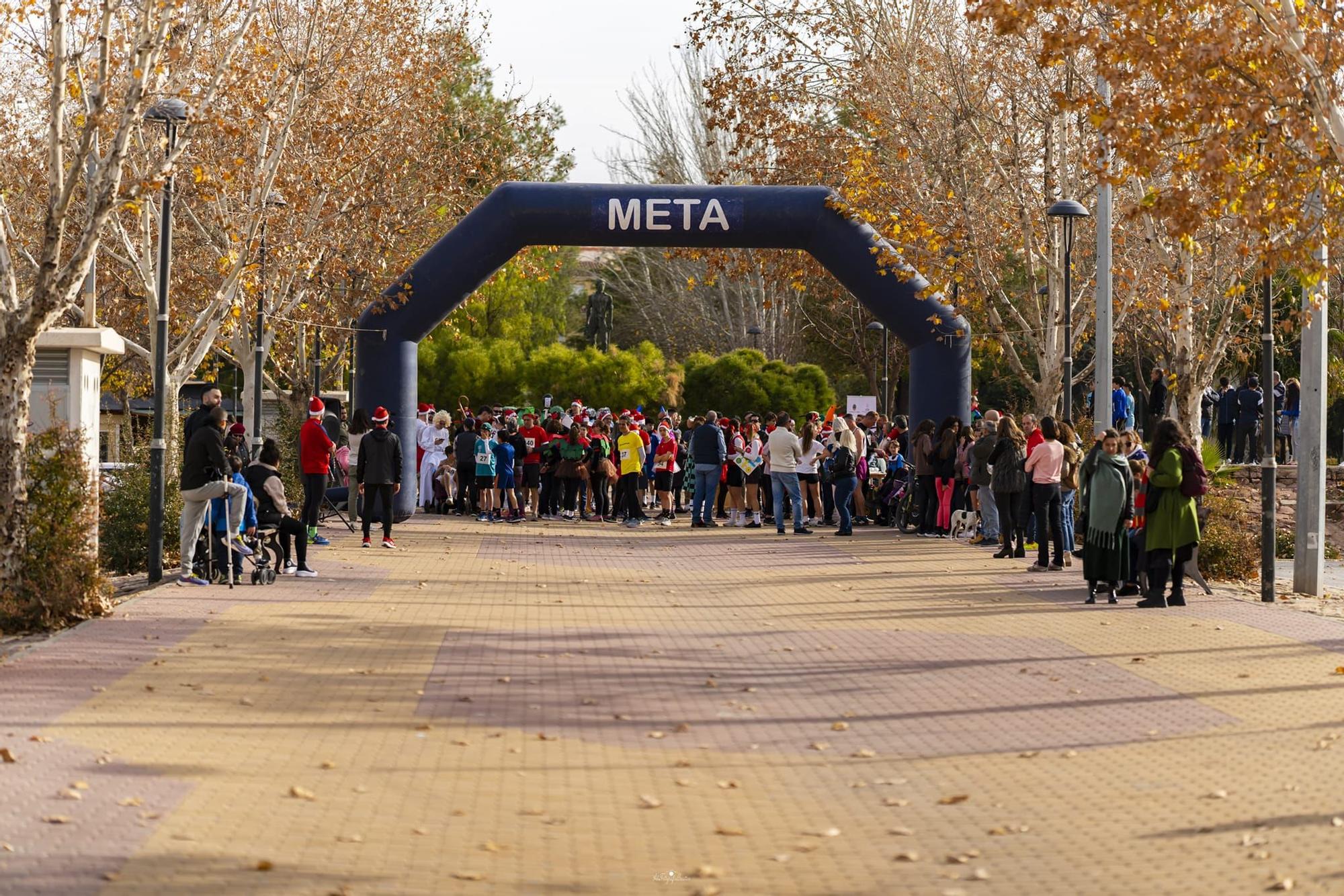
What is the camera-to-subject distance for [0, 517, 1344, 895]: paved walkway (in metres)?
6.36

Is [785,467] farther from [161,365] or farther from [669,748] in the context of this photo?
[669,748]

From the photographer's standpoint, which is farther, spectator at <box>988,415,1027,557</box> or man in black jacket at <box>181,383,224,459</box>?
spectator at <box>988,415,1027,557</box>

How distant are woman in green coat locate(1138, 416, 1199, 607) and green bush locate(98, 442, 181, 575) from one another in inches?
380

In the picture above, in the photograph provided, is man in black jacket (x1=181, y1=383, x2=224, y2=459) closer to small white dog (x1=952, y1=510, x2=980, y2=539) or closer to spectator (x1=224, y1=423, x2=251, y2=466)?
spectator (x1=224, y1=423, x2=251, y2=466)

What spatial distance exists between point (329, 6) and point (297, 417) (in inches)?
442

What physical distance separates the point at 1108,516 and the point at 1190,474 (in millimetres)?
972

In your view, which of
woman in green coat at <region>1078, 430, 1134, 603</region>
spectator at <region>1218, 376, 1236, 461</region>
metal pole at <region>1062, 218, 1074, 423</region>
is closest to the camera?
woman in green coat at <region>1078, 430, 1134, 603</region>

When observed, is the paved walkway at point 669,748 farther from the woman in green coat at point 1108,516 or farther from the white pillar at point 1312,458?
the white pillar at point 1312,458

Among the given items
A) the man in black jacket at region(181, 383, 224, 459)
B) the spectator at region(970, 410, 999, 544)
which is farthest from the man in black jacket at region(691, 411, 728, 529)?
the man in black jacket at region(181, 383, 224, 459)

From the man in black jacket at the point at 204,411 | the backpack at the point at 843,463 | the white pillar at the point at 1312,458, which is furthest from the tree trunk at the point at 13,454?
the backpack at the point at 843,463

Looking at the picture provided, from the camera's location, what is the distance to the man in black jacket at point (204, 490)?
51.2ft

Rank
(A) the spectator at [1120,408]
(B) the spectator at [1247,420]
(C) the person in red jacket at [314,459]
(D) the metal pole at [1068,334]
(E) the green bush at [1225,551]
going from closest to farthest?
(E) the green bush at [1225,551] → (C) the person in red jacket at [314,459] → (D) the metal pole at [1068,334] → (A) the spectator at [1120,408] → (B) the spectator at [1247,420]

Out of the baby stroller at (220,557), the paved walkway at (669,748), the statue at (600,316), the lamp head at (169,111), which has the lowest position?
the paved walkway at (669,748)

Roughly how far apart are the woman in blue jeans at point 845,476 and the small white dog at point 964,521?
1494 millimetres
